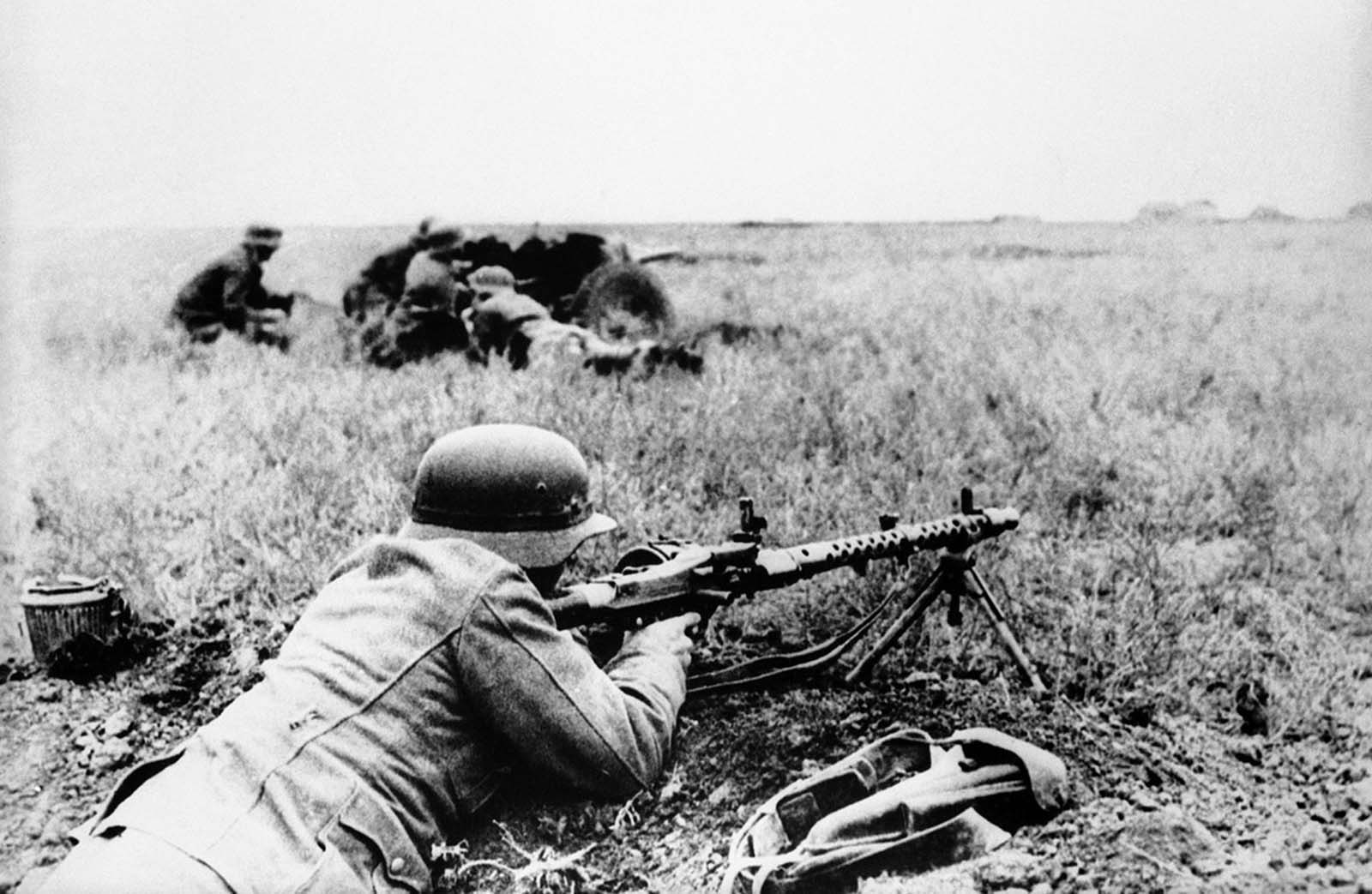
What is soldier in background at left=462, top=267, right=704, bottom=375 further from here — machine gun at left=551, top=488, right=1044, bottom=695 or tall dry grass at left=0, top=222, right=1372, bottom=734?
machine gun at left=551, top=488, right=1044, bottom=695

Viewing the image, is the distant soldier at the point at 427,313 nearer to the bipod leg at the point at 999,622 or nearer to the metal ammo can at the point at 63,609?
the metal ammo can at the point at 63,609

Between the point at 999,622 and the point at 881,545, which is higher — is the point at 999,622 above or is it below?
below

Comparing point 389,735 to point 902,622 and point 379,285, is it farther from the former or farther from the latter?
point 379,285

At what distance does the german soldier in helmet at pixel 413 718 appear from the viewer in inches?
80.8

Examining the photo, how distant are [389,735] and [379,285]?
11.7ft

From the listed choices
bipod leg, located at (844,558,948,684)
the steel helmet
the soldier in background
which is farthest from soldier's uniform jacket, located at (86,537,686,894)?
the soldier in background

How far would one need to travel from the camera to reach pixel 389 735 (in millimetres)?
2258

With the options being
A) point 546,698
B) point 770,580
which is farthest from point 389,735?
point 770,580

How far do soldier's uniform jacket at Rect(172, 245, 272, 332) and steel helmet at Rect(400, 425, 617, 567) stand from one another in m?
1.89

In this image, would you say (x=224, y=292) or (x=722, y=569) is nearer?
(x=722, y=569)

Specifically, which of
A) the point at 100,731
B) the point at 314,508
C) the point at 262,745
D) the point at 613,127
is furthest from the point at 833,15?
the point at 100,731

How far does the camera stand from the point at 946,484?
3988mm

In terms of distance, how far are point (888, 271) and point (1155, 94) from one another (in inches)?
61.3

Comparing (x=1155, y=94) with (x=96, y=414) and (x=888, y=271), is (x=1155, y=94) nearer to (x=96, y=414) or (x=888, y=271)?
(x=888, y=271)
